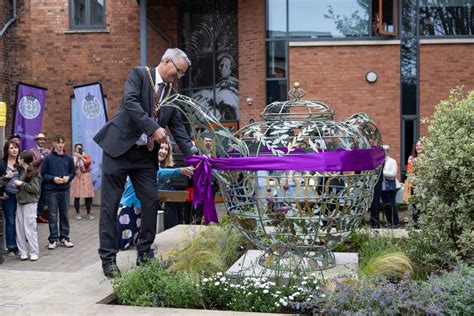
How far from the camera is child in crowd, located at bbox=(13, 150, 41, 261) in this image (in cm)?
870

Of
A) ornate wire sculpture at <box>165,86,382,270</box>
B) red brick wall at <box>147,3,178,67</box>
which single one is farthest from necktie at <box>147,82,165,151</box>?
red brick wall at <box>147,3,178,67</box>

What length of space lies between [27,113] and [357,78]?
7830 millimetres

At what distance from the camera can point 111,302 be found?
4430 mm

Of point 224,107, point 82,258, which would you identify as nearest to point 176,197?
point 82,258

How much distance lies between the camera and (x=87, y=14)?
18.1m

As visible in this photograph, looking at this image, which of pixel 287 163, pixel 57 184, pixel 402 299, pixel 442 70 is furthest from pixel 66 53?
pixel 402 299

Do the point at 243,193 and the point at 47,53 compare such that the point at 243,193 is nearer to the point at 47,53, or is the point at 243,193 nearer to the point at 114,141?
the point at 114,141

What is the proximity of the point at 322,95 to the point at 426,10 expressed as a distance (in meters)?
3.26

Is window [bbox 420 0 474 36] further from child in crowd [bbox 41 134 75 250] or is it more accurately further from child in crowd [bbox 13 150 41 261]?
child in crowd [bbox 13 150 41 261]

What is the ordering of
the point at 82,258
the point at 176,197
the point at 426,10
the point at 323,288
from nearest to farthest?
1. the point at 323,288
2. the point at 176,197
3. the point at 82,258
4. the point at 426,10

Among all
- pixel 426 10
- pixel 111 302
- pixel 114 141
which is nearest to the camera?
pixel 111 302

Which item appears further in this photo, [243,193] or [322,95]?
[322,95]

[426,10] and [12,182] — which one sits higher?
[426,10]

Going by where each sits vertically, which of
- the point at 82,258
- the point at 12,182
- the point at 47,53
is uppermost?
the point at 47,53
